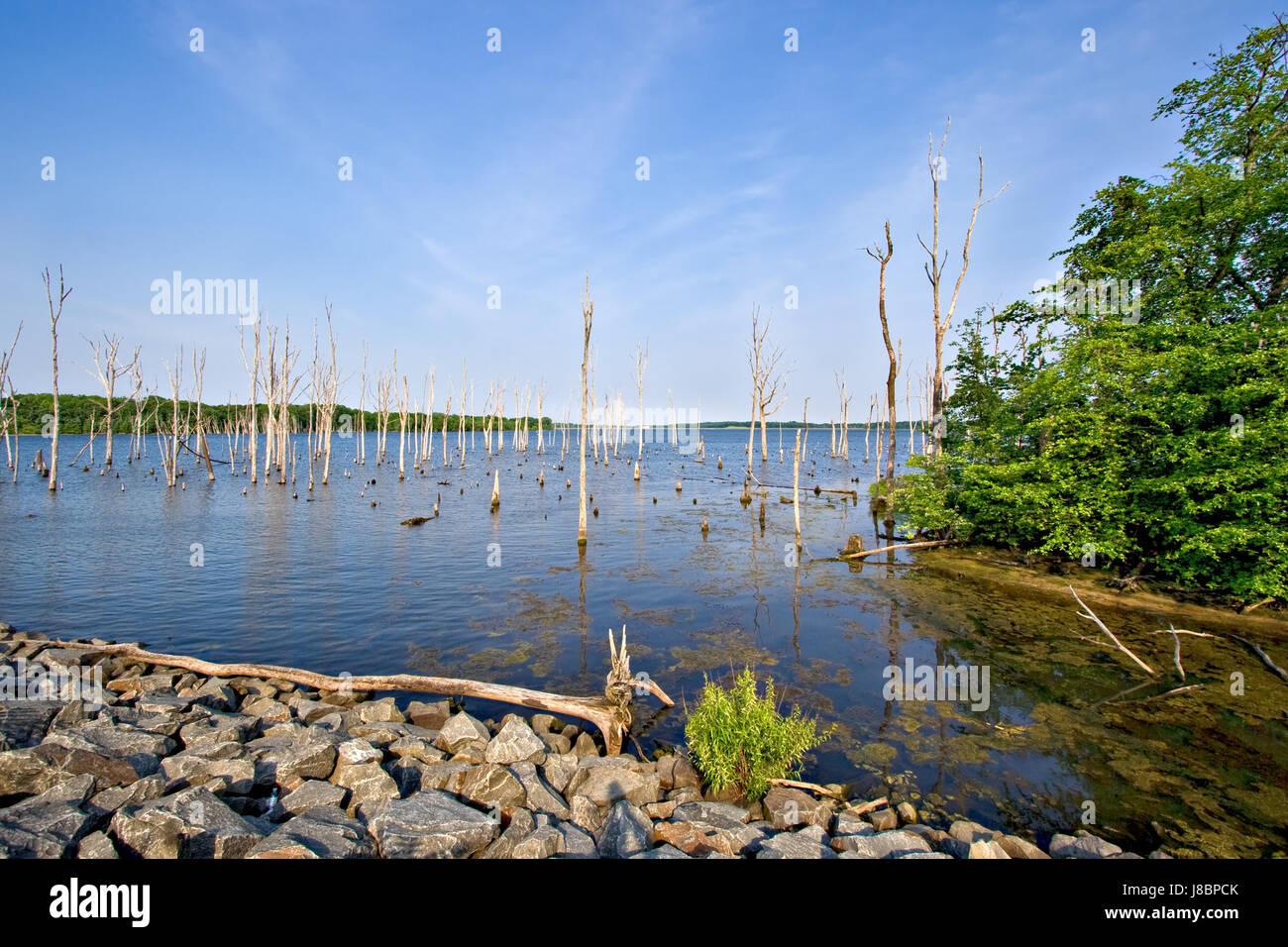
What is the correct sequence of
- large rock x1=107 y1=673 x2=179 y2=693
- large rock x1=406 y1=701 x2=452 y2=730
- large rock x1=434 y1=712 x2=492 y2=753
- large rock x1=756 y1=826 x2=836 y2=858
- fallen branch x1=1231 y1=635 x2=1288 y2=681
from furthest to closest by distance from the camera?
1. fallen branch x1=1231 y1=635 x2=1288 y2=681
2. large rock x1=107 y1=673 x2=179 y2=693
3. large rock x1=406 y1=701 x2=452 y2=730
4. large rock x1=434 y1=712 x2=492 y2=753
5. large rock x1=756 y1=826 x2=836 y2=858

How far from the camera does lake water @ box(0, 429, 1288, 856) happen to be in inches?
299

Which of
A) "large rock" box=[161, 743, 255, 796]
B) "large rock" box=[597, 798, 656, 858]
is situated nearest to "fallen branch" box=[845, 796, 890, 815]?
"large rock" box=[597, 798, 656, 858]

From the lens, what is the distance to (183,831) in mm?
4988

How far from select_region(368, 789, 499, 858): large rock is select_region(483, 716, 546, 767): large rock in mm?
1521

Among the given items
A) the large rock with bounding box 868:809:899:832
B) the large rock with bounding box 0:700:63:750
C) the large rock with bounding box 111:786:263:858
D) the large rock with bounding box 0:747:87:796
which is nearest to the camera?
the large rock with bounding box 111:786:263:858

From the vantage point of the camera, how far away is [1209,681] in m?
10.5

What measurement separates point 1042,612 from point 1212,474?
16.2 feet

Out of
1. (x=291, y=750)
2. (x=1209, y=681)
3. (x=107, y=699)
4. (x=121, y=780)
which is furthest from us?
(x=1209, y=681)

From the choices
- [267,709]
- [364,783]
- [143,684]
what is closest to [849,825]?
[364,783]

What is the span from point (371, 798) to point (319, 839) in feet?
3.21

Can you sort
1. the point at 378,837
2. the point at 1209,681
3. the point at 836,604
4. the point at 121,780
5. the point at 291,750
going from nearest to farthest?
the point at 378,837, the point at 121,780, the point at 291,750, the point at 1209,681, the point at 836,604

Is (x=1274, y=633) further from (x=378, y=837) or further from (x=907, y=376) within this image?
(x=907, y=376)

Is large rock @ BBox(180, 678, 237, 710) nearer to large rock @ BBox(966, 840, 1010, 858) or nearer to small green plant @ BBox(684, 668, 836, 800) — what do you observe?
small green plant @ BBox(684, 668, 836, 800)
